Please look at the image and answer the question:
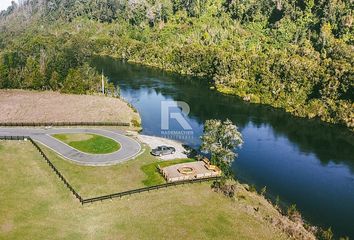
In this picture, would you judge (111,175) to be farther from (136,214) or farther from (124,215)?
(136,214)

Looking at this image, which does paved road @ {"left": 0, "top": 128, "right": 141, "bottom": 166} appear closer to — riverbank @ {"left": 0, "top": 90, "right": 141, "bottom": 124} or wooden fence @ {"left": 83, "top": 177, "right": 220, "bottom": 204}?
riverbank @ {"left": 0, "top": 90, "right": 141, "bottom": 124}

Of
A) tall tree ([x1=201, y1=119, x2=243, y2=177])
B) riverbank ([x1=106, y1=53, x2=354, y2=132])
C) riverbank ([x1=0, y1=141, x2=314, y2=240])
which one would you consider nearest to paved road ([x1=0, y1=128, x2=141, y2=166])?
riverbank ([x1=0, y1=141, x2=314, y2=240])

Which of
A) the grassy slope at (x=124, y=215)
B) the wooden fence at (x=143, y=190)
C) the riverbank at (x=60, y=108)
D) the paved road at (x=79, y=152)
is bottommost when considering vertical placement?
the grassy slope at (x=124, y=215)

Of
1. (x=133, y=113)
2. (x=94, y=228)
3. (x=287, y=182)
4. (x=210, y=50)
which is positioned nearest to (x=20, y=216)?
(x=94, y=228)

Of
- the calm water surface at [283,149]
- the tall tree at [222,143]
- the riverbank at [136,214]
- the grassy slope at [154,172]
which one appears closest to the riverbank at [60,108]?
the calm water surface at [283,149]

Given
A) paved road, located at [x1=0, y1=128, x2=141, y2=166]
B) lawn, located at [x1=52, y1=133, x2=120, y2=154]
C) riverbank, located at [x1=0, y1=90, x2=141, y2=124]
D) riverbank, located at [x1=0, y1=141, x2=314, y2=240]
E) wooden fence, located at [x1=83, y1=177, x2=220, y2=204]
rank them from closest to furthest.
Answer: riverbank, located at [x1=0, y1=141, x2=314, y2=240] < wooden fence, located at [x1=83, y1=177, x2=220, y2=204] < paved road, located at [x1=0, y1=128, x2=141, y2=166] < lawn, located at [x1=52, y1=133, x2=120, y2=154] < riverbank, located at [x1=0, y1=90, x2=141, y2=124]

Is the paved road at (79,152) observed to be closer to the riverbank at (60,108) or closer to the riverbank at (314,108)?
the riverbank at (60,108)

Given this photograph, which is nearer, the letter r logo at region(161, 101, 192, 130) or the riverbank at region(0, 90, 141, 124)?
the riverbank at region(0, 90, 141, 124)

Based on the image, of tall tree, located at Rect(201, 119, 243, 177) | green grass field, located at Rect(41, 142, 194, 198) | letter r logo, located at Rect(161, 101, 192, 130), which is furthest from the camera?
letter r logo, located at Rect(161, 101, 192, 130)

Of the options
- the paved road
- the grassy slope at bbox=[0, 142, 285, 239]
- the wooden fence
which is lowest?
the grassy slope at bbox=[0, 142, 285, 239]
